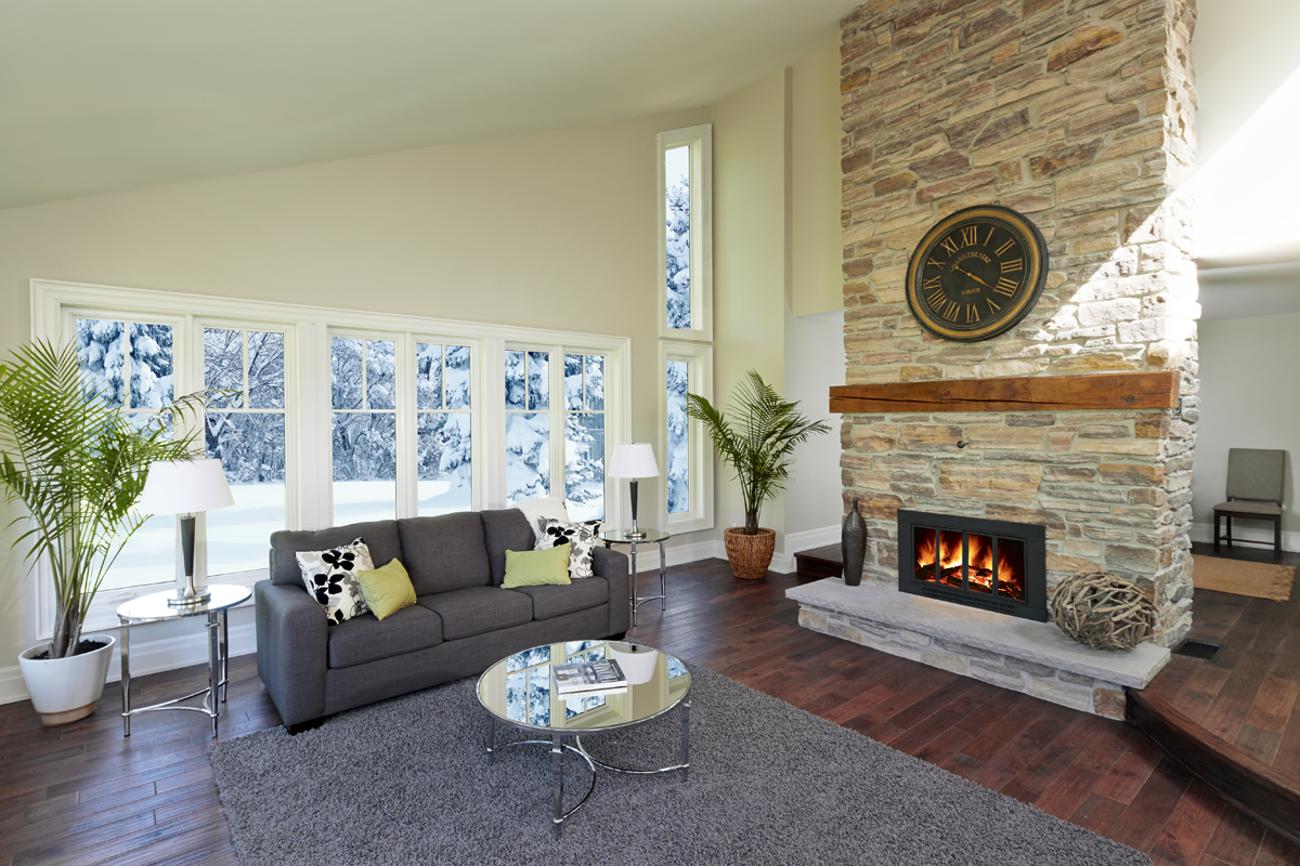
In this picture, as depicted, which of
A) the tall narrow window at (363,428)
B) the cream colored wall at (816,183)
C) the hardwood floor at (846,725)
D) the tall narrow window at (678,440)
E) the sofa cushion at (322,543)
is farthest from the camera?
the tall narrow window at (678,440)

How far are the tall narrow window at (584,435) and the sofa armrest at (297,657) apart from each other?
8.88 ft

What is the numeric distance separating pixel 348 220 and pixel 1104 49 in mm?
4608

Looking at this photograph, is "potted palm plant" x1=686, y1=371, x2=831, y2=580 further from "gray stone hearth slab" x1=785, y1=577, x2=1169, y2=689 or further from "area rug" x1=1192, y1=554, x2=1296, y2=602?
"area rug" x1=1192, y1=554, x2=1296, y2=602

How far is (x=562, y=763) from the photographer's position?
2.55 metres

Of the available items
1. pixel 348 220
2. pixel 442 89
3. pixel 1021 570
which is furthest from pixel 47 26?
pixel 1021 570

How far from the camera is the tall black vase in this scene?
182 inches

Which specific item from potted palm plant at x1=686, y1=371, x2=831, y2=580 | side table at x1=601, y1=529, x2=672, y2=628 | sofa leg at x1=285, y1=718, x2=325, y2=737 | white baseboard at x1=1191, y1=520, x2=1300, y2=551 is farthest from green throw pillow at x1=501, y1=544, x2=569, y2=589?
white baseboard at x1=1191, y1=520, x2=1300, y2=551

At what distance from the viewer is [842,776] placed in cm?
263

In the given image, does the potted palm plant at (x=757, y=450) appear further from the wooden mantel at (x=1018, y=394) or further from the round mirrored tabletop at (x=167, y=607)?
the round mirrored tabletop at (x=167, y=607)

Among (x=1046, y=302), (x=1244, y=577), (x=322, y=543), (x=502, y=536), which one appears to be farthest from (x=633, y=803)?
(x=1244, y=577)

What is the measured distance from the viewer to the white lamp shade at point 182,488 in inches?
117

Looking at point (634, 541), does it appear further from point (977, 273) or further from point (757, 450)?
point (977, 273)

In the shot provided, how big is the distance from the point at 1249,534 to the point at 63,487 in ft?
30.6

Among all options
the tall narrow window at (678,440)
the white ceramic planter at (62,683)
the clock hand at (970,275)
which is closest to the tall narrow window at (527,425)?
the tall narrow window at (678,440)
